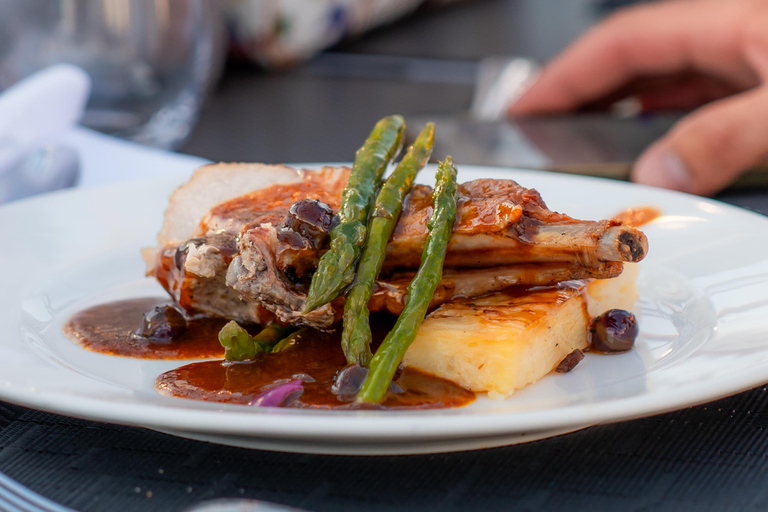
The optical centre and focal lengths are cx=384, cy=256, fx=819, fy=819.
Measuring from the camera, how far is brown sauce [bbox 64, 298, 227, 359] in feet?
7.43

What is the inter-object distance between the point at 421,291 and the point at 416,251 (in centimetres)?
21

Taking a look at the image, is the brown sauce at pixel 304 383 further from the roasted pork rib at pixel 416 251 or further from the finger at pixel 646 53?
the finger at pixel 646 53

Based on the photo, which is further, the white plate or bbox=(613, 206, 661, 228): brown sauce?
bbox=(613, 206, 661, 228): brown sauce

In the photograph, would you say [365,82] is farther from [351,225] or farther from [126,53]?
[351,225]

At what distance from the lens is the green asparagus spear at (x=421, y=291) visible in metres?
1.92

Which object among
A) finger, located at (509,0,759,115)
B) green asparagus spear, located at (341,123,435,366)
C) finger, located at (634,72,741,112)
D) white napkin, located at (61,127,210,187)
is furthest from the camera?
finger, located at (634,72,741,112)

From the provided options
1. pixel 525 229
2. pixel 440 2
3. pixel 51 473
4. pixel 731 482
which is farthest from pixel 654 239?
pixel 440 2

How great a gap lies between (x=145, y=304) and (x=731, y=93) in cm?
446

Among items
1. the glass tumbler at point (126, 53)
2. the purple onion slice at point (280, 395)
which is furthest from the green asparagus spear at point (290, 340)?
the glass tumbler at point (126, 53)

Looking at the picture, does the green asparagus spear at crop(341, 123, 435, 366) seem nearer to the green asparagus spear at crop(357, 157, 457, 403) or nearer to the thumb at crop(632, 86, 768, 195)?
the green asparagus spear at crop(357, 157, 457, 403)

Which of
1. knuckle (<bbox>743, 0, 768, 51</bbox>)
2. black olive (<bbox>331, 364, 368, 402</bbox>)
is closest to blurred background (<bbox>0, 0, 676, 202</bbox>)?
knuckle (<bbox>743, 0, 768, 51</bbox>)

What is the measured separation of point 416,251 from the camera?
7.41 feet

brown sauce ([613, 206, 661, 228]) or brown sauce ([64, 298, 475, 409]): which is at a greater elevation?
brown sauce ([613, 206, 661, 228])

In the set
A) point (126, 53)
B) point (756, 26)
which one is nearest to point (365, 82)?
point (126, 53)
